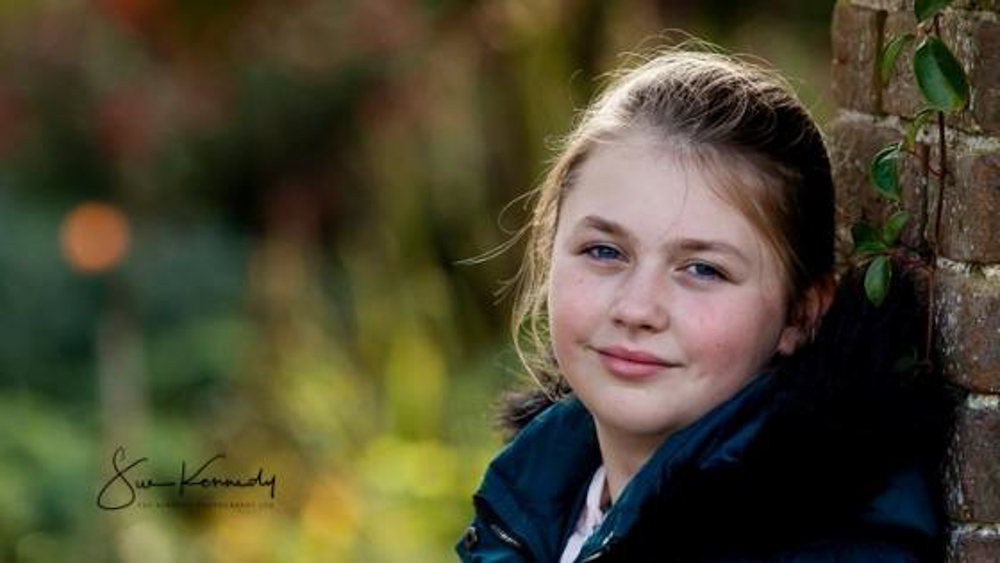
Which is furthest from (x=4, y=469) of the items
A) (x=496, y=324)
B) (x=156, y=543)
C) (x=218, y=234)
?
(x=218, y=234)

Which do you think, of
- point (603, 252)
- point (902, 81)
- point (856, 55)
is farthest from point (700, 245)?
point (856, 55)

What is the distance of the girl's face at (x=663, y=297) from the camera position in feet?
6.97

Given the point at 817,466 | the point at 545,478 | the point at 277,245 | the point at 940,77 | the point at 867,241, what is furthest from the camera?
the point at 277,245

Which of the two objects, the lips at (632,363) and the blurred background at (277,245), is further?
the blurred background at (277,245)

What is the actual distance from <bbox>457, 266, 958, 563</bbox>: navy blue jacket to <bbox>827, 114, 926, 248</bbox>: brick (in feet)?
0.33

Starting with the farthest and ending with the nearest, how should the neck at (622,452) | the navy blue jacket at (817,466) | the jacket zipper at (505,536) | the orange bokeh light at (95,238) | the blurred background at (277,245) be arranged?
the orange bokeh light at (95,238), the blurred background at (277,245), the jacket zipper at (505,536), the neck at (622,452), the navy blue jacket at (817,466)

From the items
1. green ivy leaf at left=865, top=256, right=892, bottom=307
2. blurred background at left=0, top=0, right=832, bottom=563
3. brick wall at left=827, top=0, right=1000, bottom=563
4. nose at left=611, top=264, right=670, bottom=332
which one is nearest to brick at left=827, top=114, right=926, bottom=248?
brick wall at left=827, top=0, right=1000, bottom=563

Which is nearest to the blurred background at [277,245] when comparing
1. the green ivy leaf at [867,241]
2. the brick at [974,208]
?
the green ivy leaf at [867,241]

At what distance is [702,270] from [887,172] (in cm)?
26

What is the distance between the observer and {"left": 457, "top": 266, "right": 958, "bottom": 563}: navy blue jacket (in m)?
1.97

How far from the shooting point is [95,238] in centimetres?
796

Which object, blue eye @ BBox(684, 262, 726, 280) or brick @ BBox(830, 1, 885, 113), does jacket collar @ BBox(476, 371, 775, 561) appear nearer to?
blue eye @ BBox(684, 262, 726, 280)

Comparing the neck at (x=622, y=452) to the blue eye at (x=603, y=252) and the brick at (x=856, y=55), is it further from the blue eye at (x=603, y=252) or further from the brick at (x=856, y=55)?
the brick at (x=856, y=55)

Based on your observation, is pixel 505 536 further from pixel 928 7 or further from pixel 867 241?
pixel 928 7
